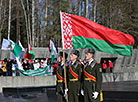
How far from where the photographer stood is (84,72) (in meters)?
8.18

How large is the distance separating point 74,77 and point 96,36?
166cm

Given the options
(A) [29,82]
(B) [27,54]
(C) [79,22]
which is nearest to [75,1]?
(B) [27,54]

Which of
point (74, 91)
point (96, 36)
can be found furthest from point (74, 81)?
point (96, 36)

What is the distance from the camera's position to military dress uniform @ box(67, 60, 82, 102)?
8469 mm

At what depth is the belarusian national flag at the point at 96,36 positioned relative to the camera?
31.2ft

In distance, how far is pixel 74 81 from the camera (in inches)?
335

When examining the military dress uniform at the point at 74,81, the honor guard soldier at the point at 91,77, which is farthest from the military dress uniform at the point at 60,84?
the honor guard soldier at the point at 91,77

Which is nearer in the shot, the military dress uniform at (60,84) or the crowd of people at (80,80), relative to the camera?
the crowd of people at (80,80)

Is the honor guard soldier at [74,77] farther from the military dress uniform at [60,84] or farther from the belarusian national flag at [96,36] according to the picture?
the belarusian national flag at [96,36]

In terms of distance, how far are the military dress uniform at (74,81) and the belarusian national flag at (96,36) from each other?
1.13m

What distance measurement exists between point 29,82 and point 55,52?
11.3 ft

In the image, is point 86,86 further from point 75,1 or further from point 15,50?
point 75,1

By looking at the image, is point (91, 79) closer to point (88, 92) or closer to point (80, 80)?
point (88, 92)

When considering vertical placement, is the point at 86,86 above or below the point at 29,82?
above
